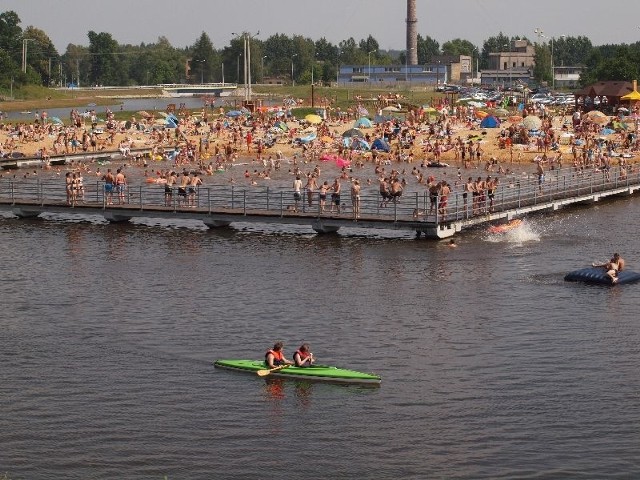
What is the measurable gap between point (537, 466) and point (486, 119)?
272ft

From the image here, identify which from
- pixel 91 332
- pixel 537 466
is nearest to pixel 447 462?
pixel 537 466

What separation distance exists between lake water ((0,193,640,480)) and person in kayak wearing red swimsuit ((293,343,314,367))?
67cm

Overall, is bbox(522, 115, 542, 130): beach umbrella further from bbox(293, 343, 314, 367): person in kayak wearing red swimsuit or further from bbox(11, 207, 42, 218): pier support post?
bbox(293, 343, 314, 367): person in kayak wearing red swimsuit

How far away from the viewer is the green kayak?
3038 cm

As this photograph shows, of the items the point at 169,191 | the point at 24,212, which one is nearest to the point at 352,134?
the point at 24,212

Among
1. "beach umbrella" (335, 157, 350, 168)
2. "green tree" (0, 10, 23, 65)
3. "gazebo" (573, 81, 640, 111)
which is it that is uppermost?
"green tree" (0, 10, 23, 65)

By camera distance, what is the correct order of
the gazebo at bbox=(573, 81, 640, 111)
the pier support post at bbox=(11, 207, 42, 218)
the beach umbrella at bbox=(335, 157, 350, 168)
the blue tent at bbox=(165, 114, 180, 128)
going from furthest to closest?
the gazebo at bbox=(573, 81, 640, 111) → the blue tent at bbox=(165, 114, 180, 128) → the beach umbrella at bbox=(335, 157, 350, 168) → the pier support post at bbox=(11, 207, 42, 218)

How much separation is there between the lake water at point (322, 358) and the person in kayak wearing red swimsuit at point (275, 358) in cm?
60

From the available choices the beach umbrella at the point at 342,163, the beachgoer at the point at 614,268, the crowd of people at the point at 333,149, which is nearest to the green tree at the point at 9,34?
the crowd of people at the point at 333,149

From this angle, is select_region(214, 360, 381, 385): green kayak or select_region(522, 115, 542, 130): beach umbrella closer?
select_region(214, 360, 381, 385): green kayak

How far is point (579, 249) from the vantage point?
164 feet

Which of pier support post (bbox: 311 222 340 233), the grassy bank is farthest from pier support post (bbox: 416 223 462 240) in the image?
the grassy bank

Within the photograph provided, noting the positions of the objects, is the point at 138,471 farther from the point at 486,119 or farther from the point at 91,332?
the point at 486,119

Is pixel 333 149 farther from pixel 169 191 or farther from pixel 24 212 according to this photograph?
pixel 169 191
